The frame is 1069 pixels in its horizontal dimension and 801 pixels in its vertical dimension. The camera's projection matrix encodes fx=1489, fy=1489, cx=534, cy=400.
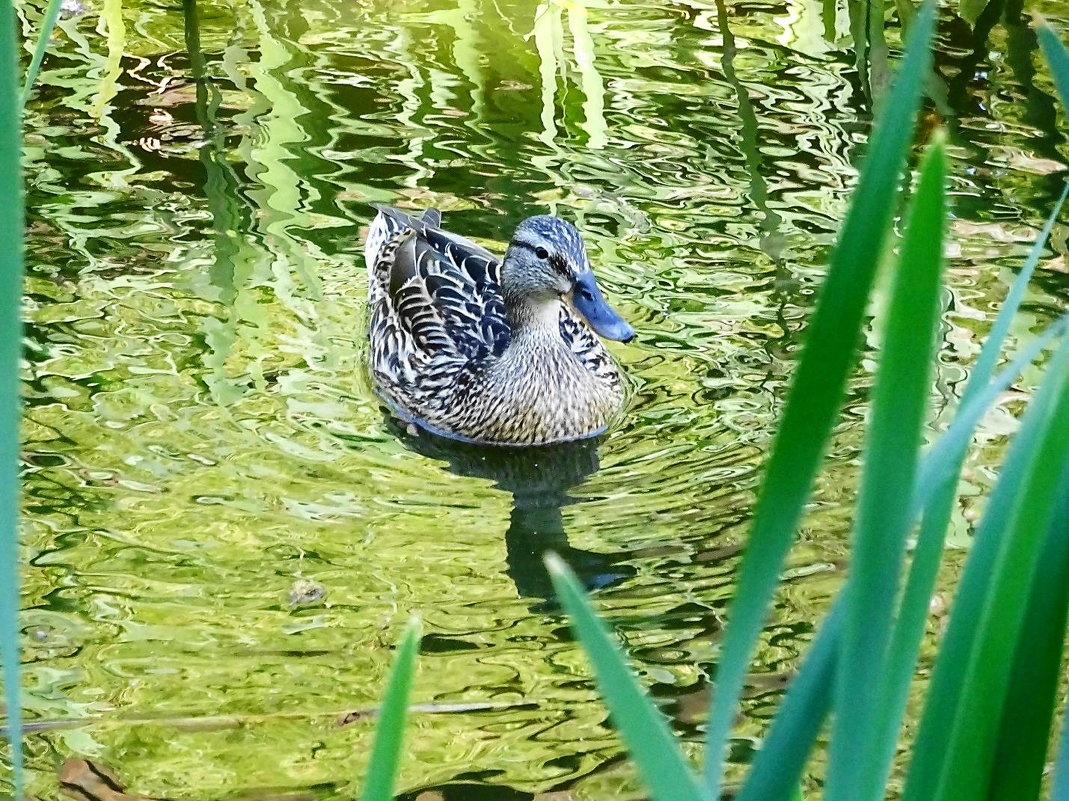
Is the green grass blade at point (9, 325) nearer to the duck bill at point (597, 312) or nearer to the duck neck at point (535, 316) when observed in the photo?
the duck bill at point (597, 312)

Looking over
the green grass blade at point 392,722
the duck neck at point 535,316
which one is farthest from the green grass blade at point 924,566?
the duck neck at point 535,316

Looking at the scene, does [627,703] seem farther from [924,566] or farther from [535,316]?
[535,316]

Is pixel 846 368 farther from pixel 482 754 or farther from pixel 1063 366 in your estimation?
pixel 482 754

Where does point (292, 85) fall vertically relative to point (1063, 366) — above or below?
below

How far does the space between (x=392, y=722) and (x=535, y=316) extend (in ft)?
17.3

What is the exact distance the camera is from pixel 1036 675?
135cm

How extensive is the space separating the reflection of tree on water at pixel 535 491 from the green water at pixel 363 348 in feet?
0.06

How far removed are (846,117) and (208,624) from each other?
5.31 metres

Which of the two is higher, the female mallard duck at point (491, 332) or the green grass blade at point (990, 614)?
the green grass blade at point (990, 614)

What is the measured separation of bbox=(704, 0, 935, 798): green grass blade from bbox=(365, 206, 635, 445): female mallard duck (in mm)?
4305

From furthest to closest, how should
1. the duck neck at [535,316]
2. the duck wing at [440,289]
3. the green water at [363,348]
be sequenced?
1. the duck wing at [440,289]
2. the duck neck at [535,316]
3. the green water at [363,348]

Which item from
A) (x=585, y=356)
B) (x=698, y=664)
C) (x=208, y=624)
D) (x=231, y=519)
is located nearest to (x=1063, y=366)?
(x=698, y=664)

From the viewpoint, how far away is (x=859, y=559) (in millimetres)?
1240

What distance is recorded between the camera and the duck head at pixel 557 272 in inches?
226
